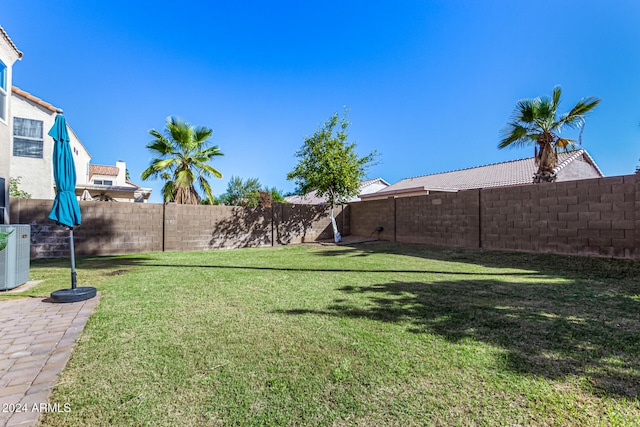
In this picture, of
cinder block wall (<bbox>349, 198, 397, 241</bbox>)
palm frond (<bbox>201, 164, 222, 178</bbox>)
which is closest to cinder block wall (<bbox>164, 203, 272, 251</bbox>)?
palm frond (<bbox>201, 164, 222, 178</bbox>)

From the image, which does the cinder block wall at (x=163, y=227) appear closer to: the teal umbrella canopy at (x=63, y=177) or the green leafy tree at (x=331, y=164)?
the green leafy tree at (x=331, y=164)

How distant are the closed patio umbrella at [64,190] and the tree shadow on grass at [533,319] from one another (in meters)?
3.45

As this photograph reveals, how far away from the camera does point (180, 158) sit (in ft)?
46.5

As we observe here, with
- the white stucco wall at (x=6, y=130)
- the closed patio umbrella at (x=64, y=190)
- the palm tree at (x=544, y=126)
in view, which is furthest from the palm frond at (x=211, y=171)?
the palm tree at (x=544, y=126)

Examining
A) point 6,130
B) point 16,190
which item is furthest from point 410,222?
point 16,190

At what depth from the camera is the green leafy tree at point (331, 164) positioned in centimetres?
1399

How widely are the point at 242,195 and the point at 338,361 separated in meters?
35.9

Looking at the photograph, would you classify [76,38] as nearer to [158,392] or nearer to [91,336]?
[91,336]

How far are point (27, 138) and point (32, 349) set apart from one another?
1805 cm

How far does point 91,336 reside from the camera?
3006 mm

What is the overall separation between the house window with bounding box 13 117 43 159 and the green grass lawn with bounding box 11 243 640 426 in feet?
48.4

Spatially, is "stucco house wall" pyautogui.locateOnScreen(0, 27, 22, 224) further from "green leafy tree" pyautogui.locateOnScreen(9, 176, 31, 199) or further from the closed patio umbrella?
"green leafy tree" pyautogui.locateOnScreen(9, 176, 31, 199)

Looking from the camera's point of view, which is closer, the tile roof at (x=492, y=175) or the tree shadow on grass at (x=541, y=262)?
the tree shadow on grass at (x=541, y=262)

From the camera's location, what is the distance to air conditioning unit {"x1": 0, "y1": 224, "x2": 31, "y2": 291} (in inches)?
195
